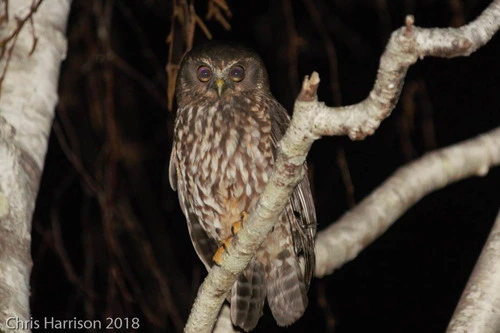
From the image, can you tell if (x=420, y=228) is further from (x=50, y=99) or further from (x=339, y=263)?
(x=50, y=99)

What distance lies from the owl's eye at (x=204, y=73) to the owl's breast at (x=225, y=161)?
7.8 inches

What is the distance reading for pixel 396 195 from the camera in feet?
11.1

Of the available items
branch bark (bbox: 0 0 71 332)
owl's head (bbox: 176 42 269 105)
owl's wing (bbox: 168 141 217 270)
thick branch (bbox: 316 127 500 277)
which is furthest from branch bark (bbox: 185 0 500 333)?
owl's head (bbox: 176 42 269 105)

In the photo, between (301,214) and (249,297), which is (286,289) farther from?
(301,214)

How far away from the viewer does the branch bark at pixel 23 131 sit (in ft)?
7.97

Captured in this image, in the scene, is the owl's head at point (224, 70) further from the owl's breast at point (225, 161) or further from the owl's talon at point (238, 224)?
the owl's talon at point (238, 224)

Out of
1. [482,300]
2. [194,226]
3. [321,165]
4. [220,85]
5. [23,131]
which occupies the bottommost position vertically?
[482,300]

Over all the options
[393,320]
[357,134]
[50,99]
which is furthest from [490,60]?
[357,134]

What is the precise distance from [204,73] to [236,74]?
5.9 inches

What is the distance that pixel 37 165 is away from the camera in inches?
109

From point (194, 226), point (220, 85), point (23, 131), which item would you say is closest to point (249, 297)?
point (194, 226)

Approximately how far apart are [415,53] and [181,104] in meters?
2.12

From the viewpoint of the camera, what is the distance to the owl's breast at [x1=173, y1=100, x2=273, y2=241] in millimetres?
3340

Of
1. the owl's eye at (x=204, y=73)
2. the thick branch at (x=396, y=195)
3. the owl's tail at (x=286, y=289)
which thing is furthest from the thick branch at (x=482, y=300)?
the owl's eye at (x=204, y=73)
